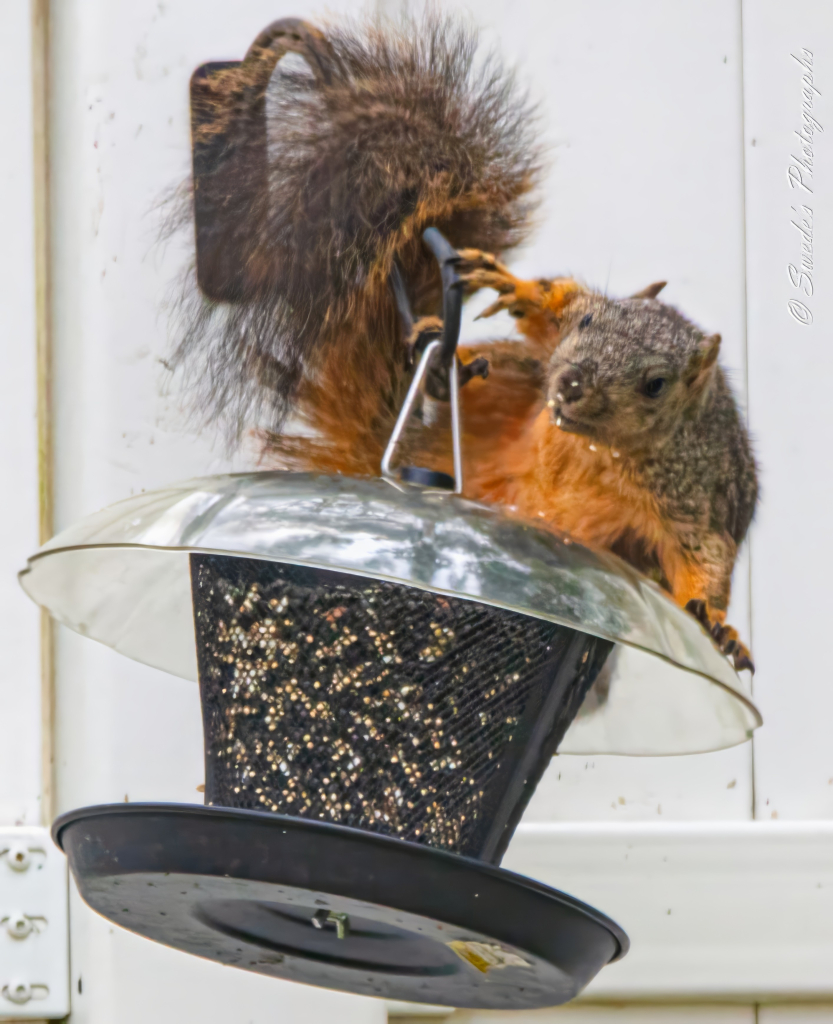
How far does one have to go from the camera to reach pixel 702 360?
709mm

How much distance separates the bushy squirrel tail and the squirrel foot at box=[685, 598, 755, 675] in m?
0.26

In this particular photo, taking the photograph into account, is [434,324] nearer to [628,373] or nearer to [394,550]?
[628,373]

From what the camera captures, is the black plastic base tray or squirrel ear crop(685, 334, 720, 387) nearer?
the black plastic base tray

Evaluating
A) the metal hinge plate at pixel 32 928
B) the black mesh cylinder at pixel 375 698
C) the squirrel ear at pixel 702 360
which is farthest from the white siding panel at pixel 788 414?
the metal hinge plate at pixel 32 928

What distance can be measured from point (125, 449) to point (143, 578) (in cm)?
29

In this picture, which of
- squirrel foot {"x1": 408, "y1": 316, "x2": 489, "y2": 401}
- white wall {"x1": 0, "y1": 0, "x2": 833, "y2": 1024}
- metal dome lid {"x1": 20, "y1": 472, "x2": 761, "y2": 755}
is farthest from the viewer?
white wall {"x1": 0, "y1": 0, "x2": 833, "y2": 1024}

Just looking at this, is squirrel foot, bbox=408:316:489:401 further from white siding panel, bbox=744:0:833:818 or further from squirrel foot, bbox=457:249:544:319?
white siding panel, bbox=744:0:833:818

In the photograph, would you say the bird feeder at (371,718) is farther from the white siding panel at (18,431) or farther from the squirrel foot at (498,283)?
the white siding panel at (18,431)

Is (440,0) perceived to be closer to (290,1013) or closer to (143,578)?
(143,578)

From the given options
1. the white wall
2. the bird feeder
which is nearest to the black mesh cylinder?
the bird feeder

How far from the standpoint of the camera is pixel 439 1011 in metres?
0.87

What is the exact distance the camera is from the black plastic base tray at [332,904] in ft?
1.38

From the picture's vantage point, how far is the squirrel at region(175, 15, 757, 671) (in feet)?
2.21

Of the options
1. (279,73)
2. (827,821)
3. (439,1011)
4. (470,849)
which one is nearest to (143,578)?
Result: (470,849)
